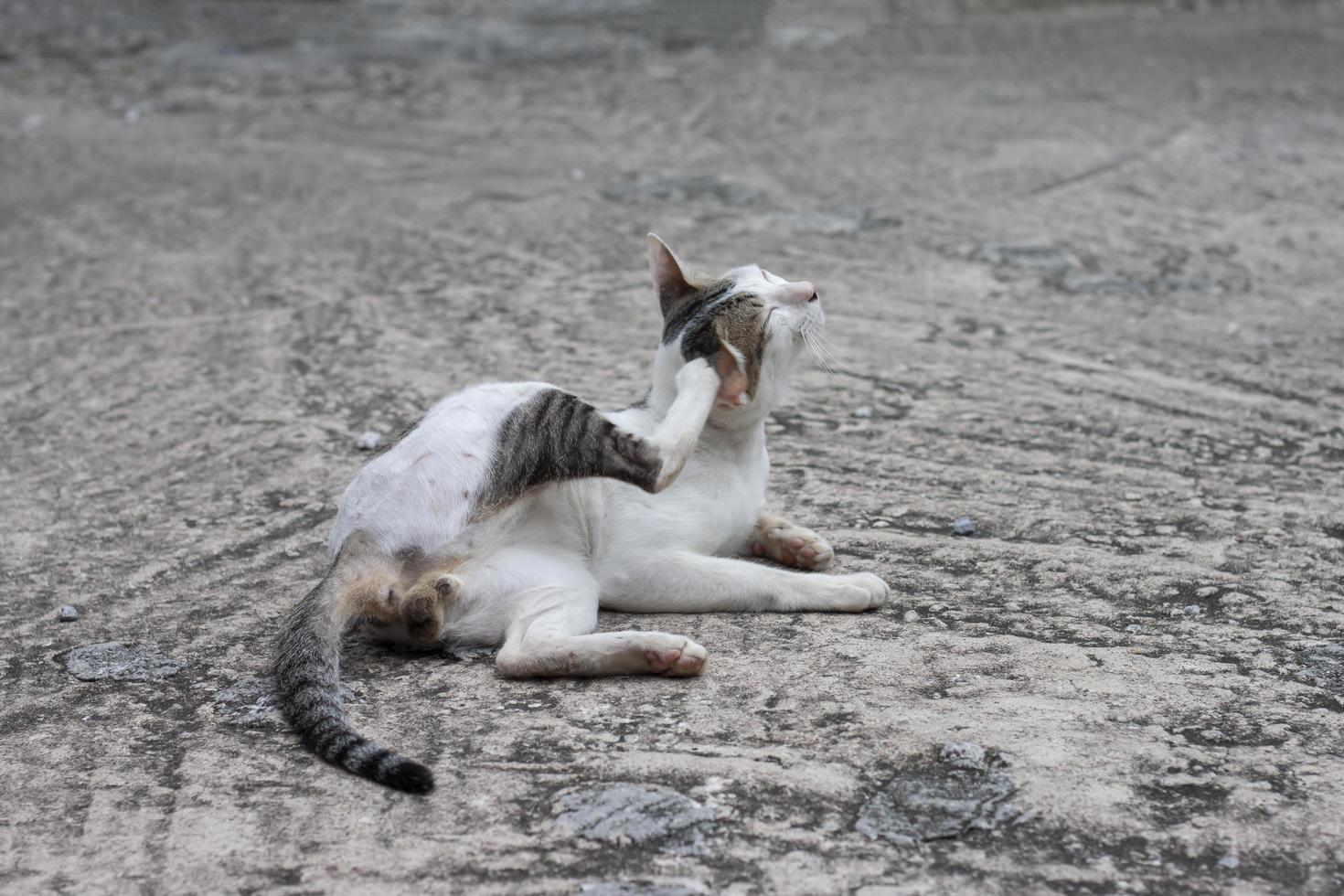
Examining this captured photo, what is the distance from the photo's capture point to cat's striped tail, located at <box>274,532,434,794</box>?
277cm

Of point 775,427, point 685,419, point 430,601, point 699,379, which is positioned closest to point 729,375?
point 699,379

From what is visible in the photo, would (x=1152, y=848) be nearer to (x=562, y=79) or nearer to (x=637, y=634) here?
(x=637, y=634)

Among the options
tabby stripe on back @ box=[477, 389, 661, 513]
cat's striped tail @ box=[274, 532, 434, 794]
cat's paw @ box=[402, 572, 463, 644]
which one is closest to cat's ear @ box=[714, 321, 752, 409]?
tabby stripe on back @ box=[477, 389, 661, 513]

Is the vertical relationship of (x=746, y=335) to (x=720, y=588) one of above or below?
above

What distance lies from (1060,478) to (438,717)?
7.91ft

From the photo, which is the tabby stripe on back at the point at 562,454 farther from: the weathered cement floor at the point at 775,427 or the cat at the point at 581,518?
the weathered cement floor at the point at 775,427

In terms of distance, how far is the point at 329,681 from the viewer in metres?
3.05

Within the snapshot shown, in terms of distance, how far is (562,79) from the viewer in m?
10.8

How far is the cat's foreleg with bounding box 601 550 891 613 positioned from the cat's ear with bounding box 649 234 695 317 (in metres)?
0.73

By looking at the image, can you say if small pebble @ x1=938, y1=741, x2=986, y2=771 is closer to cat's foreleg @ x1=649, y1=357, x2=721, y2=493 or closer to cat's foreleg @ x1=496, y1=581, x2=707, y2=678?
cat's foreleg @ x1=496, y1=581, x2=707, y2=678

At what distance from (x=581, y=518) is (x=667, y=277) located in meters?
0.74

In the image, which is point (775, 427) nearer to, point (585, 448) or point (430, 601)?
point (585, 448)

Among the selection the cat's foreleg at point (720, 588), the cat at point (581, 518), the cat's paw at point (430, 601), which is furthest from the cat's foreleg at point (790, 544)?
the cat's paw at point (430, 601)

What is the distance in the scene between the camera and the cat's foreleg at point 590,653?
3176mm
